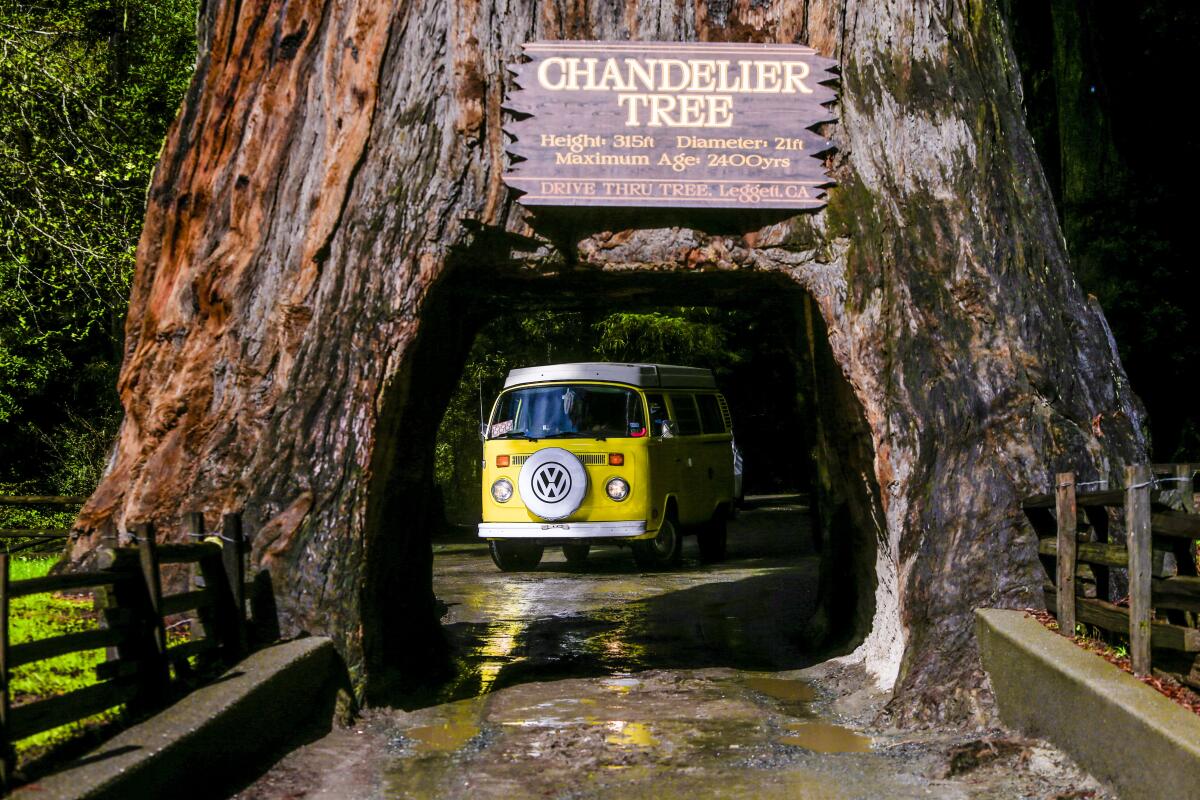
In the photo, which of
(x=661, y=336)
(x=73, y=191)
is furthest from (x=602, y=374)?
(x=661, y=336)

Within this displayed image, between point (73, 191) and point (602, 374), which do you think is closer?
point (73, 191)

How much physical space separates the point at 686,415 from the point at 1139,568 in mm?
13636

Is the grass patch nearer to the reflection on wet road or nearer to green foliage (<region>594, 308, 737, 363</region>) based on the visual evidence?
A: the reflection on wet road

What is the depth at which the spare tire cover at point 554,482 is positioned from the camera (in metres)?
17.5

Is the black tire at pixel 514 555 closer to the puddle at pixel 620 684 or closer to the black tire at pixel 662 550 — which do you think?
the black tire at pixel 662 550

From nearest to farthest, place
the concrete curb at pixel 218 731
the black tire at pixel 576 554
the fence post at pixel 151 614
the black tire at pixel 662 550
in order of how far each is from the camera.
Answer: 1. the concrete curb at pixel 218 731
2. the fence post at pixel 151 614
3. the black tire at pixel 662 550
4. the black tire at pixel 576 554

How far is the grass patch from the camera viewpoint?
6.11 metres

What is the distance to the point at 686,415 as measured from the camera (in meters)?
20.3

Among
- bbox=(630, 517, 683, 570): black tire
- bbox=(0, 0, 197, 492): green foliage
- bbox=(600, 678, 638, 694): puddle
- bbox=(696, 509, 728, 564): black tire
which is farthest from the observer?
bbox=(696, 509, 728, 564): black tire

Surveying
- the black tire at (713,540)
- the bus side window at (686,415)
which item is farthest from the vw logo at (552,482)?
the black tire at (713,540)

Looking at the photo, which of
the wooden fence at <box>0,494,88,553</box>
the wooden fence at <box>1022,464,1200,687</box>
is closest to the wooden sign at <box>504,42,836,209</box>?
the wooden fence at <box>1022,464,1200,687</box>

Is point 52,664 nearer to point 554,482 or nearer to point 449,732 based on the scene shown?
point 449,732

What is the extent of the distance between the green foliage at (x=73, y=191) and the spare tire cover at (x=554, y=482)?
5297 mm

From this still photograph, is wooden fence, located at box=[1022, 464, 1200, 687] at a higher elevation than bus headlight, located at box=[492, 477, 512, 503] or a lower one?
lower
